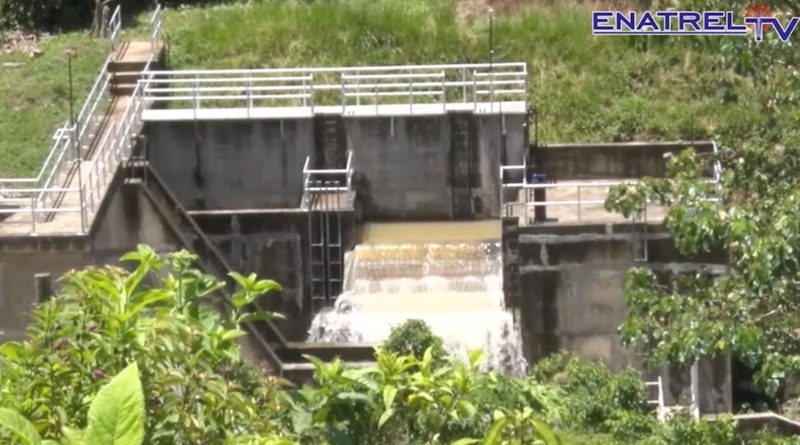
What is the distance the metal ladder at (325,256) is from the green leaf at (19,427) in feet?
67.6

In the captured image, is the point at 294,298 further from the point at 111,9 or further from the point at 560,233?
the point at 111,9

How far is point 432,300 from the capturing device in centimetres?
2439

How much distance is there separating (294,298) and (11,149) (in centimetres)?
614

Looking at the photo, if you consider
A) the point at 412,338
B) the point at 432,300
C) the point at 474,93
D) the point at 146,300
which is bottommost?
the point at 412,338

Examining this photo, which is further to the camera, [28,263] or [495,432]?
[28,263]

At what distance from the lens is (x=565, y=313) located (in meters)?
23.5

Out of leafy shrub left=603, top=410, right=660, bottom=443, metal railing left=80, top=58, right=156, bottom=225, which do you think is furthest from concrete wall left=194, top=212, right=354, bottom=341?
leafy shrub left=603, top=410, right=660, bottom=443

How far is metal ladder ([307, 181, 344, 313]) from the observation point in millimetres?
26047

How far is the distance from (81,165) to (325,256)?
158 inches

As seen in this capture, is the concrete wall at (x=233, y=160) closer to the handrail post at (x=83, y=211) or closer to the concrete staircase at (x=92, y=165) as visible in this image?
the concrete staircase at (x=92, y=165)

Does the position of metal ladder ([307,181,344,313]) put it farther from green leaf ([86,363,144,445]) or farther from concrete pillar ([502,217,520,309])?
green leaf ([86,363,144,445])

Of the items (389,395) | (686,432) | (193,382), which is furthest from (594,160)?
(193,382)

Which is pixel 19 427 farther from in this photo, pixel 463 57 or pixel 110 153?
pixel 463 57

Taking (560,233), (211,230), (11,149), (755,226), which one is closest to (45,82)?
(11,149)
